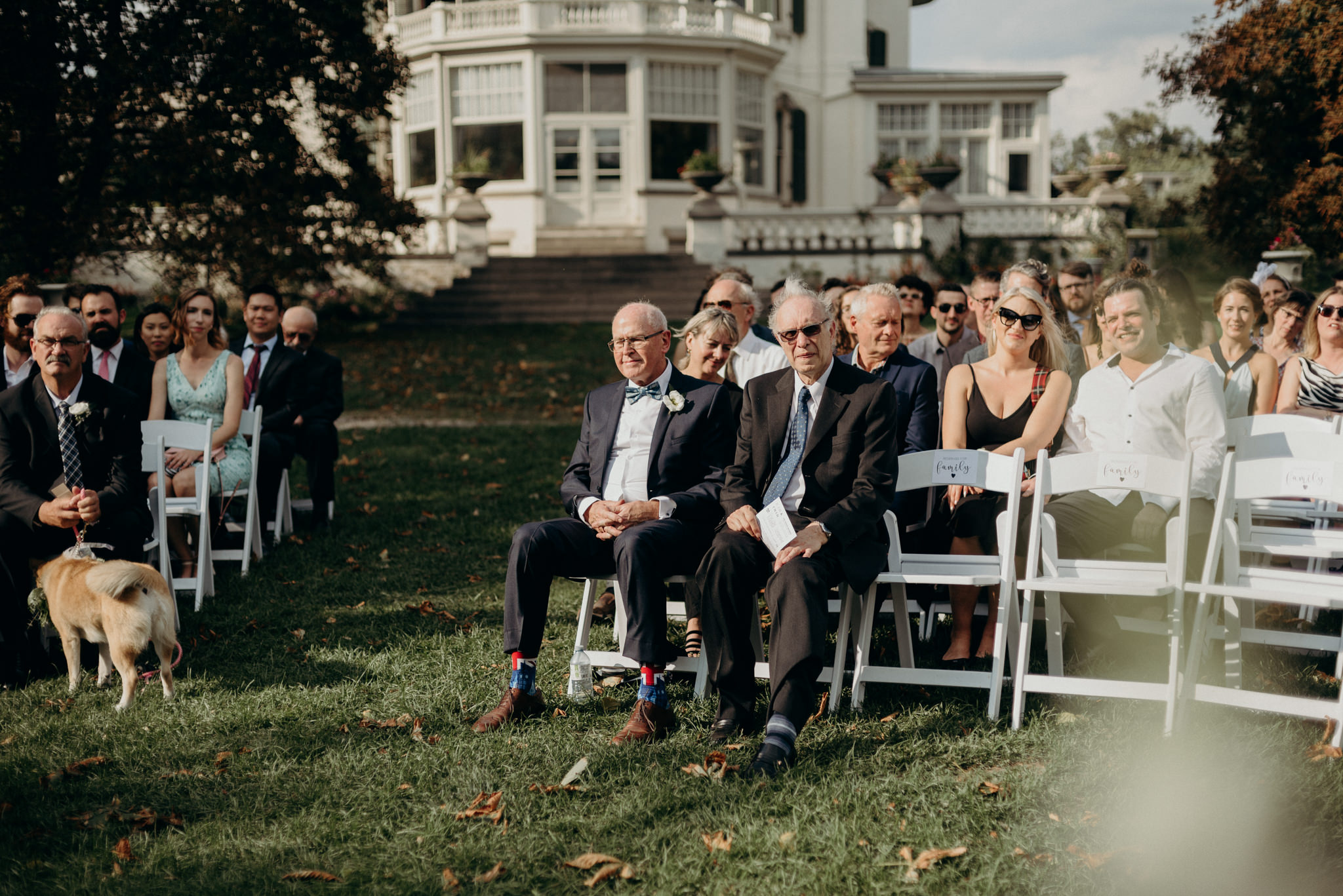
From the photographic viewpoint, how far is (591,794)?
420 centimetres

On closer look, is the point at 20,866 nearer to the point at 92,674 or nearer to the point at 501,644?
the point at 92,674

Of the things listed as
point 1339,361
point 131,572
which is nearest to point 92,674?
point 131,572

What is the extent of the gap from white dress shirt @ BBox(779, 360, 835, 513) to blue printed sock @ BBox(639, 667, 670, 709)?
3.16 ft

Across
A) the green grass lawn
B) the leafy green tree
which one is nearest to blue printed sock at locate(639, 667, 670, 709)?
the green grass lawn

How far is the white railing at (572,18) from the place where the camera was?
25609mm

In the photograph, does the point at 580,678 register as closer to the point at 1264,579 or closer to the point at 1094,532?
the point at 1094,532

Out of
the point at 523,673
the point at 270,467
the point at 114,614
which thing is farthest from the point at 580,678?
the point at 270,467

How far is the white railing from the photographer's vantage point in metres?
25.6

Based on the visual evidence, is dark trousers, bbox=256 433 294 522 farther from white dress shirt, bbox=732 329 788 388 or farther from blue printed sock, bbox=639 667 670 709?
blue printed sock, bbox=639 667 670 709

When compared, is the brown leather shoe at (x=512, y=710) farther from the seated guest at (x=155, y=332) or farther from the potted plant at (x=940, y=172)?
the potted plant at (x=940, y=172)

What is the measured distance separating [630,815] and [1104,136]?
53.2m

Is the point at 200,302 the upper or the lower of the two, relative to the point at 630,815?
upper

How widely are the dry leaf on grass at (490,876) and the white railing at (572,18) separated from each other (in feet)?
79.9

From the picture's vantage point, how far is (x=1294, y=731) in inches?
179
